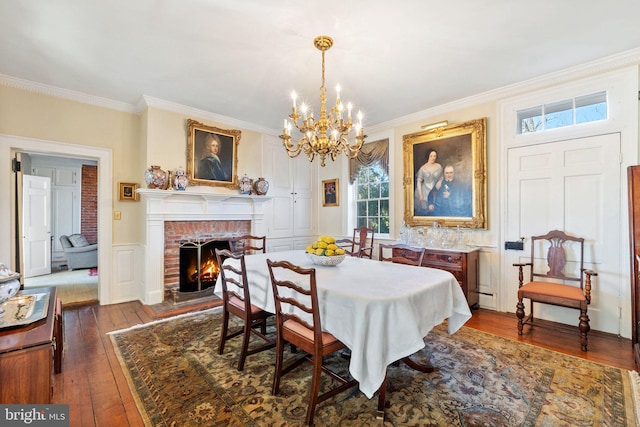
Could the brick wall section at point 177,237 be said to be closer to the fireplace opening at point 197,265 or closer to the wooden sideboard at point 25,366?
the fireplace opening at point 197,265

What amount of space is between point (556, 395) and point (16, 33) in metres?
4.99

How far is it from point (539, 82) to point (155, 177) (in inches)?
187

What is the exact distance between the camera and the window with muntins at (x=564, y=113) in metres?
3.02

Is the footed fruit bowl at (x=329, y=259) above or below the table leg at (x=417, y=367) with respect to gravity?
above

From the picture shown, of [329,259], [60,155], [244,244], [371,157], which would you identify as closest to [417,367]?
[329,259]

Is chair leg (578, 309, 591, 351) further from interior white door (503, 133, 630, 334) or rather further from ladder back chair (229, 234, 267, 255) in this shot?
ladder back chair (229, 234, 267, 255)

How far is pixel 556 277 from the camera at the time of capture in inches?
122

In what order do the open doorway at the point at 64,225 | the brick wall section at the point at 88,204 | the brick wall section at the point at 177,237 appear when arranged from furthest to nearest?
the brick wall section at the point at 88,204 < the open doorway at the point at 64,225 < the brick wall section at the point at 177,237

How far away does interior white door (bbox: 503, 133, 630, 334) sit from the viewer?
2.89 metres

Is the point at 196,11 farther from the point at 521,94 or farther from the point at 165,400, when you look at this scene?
the point at 521,94

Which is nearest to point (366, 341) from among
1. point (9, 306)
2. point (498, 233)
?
point (9, 306)

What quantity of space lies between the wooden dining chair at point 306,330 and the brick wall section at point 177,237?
2.61m

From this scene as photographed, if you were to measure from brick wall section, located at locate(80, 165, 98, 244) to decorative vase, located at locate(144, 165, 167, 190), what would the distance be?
4.77 m

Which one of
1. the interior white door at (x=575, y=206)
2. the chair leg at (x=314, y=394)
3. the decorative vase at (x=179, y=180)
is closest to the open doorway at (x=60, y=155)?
the decorative vase at (x=179, y=180)
